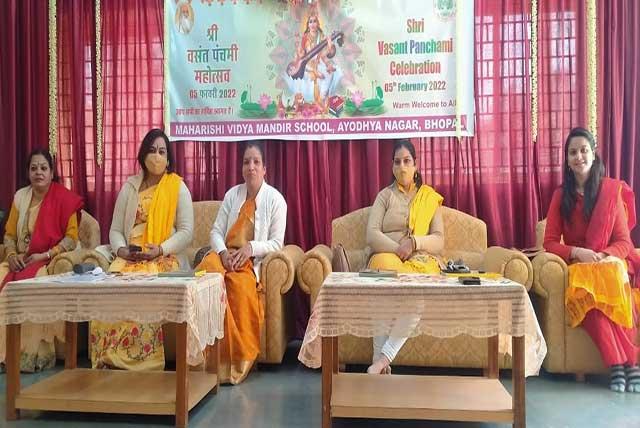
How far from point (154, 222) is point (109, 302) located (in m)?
1.07

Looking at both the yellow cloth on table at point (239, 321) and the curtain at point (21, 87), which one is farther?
the curtain at point (21, 87)

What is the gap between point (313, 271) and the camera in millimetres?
3076

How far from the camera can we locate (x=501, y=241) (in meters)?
3.77

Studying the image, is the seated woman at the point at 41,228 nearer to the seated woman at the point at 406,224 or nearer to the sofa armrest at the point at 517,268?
the seated woman at the point at 406,224

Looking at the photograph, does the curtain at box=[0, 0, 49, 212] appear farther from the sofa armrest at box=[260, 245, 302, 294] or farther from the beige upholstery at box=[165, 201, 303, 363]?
the sofa armrest at box=[260, 245, 302, 294]

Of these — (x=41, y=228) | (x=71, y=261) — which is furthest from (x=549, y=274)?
(x=41, y=228)

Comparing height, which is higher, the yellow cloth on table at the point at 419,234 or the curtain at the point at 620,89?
the curtain at the point at 620,89

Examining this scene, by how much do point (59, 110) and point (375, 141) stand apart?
2.32 meters

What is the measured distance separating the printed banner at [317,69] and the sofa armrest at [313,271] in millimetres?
1102

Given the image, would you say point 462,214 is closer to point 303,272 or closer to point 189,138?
point 303,272

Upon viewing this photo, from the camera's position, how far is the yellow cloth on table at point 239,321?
9.59ft

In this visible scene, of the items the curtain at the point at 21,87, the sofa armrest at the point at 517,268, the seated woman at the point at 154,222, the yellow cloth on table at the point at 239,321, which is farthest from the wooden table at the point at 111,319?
the curtain at the point at 21,87

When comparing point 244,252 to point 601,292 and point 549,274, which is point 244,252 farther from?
point 601,292

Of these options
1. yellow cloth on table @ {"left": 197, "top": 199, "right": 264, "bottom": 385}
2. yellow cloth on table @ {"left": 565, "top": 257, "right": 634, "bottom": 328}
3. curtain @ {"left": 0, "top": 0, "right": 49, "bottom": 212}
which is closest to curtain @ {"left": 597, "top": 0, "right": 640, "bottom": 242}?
yellow cloth on table @ {"left": 565, "top": 257, "right": 634, "bottom": 328}
